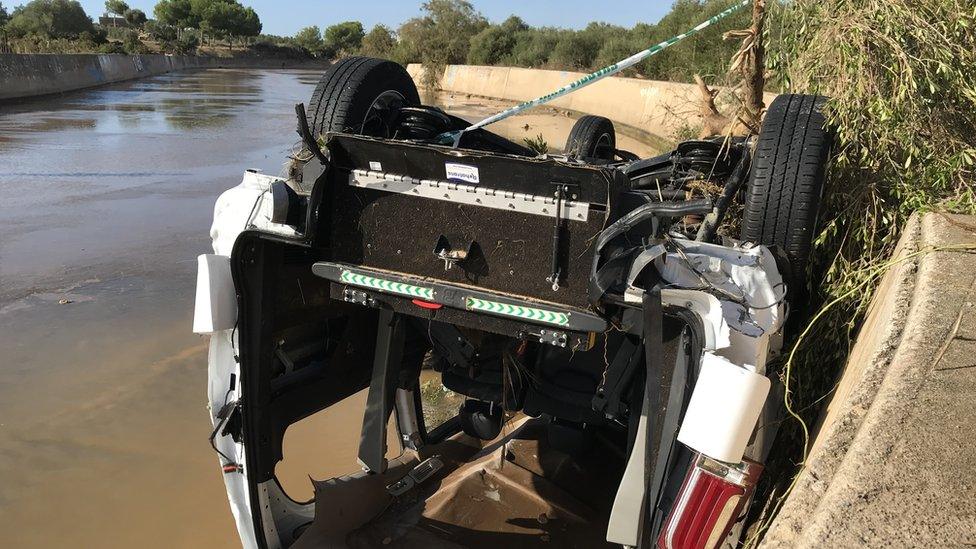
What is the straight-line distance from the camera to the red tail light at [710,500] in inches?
81.6

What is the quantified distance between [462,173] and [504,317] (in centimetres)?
52

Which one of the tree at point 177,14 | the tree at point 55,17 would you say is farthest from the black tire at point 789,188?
the tree at point 177,14

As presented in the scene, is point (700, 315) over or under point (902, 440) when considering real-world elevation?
over

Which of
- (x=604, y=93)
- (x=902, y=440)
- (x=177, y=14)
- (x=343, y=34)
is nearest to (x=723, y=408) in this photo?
(x=902, y=440)

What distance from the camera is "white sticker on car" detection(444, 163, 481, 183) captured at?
2521 millimetres

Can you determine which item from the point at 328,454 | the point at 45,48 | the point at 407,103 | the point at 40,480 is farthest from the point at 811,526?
the point at 45,48

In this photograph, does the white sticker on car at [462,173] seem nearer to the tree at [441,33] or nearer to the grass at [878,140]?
the grass at [878,140]

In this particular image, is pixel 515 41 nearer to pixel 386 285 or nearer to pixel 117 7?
pixel 386 285

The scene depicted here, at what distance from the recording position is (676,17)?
23953 mm

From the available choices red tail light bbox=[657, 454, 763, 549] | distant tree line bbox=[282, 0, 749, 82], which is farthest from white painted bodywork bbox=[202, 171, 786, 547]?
distant tree line bbox=[282, 0, 749, 82]

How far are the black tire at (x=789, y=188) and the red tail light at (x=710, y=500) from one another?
92cm

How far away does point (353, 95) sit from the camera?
3670mm

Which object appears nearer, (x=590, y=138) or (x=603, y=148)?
(x=590, y=138)

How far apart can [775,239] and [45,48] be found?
4374 centimetres
